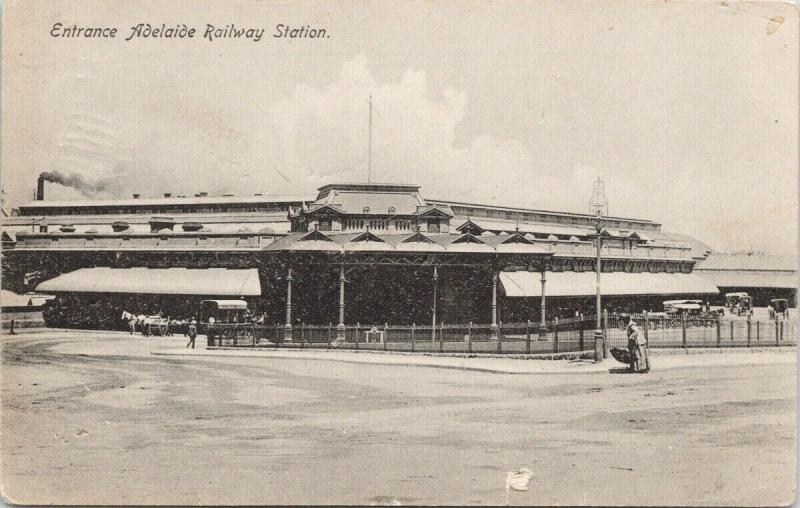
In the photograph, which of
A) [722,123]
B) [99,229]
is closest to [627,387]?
[722,123]

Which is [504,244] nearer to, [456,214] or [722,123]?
[456,214]

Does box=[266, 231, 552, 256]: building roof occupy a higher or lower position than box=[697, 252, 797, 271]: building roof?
higher

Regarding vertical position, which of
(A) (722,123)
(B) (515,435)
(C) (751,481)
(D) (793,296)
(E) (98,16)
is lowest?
(C) (751,481)

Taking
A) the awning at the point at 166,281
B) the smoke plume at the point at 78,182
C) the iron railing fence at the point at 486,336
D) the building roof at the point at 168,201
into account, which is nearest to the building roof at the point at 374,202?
the building roof at the point at 168,201

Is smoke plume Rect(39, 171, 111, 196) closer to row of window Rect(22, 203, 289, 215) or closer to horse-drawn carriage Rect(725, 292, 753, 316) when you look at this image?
row of window Rect(22, 203, 289, 215)

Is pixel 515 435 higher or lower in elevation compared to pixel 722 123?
lower

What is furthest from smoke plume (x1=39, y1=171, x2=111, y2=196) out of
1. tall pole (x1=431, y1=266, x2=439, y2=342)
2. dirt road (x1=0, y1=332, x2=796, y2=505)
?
tall pole (x1=431, y1=266, x2=439, y2=342)
